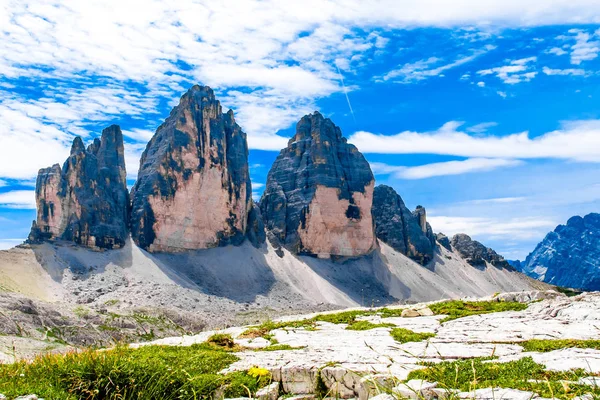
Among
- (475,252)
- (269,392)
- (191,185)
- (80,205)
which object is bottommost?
(269,392)

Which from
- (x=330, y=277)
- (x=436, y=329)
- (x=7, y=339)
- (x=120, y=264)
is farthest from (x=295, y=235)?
(x=436, y=329)

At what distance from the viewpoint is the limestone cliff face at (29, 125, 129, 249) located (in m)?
106

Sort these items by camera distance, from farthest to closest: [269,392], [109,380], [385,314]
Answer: [385,314] < [269,392] < [109,380]

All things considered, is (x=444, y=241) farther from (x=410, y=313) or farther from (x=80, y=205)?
(x=410, y=313)

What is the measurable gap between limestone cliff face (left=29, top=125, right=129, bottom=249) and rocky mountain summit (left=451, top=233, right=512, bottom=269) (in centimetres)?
11424

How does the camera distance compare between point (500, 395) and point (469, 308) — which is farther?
point (469, 308)

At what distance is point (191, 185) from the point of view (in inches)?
4678

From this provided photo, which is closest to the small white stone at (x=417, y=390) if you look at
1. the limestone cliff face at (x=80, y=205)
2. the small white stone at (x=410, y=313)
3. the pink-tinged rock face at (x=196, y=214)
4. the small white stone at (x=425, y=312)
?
the small white stone at (x=410, y=313)

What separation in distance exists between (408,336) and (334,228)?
124 metres

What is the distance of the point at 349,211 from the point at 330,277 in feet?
69.7

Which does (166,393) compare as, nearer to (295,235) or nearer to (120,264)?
(120,264)

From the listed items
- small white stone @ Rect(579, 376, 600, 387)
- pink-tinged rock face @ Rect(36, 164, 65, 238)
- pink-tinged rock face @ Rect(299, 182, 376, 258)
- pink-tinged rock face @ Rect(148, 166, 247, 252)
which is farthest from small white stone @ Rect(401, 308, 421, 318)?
pink-tinged rock face @ Rect(299, 182, 376, 258)

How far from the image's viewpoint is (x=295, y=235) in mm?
135875

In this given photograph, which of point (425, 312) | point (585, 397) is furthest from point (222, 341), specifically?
point (425, 312)
